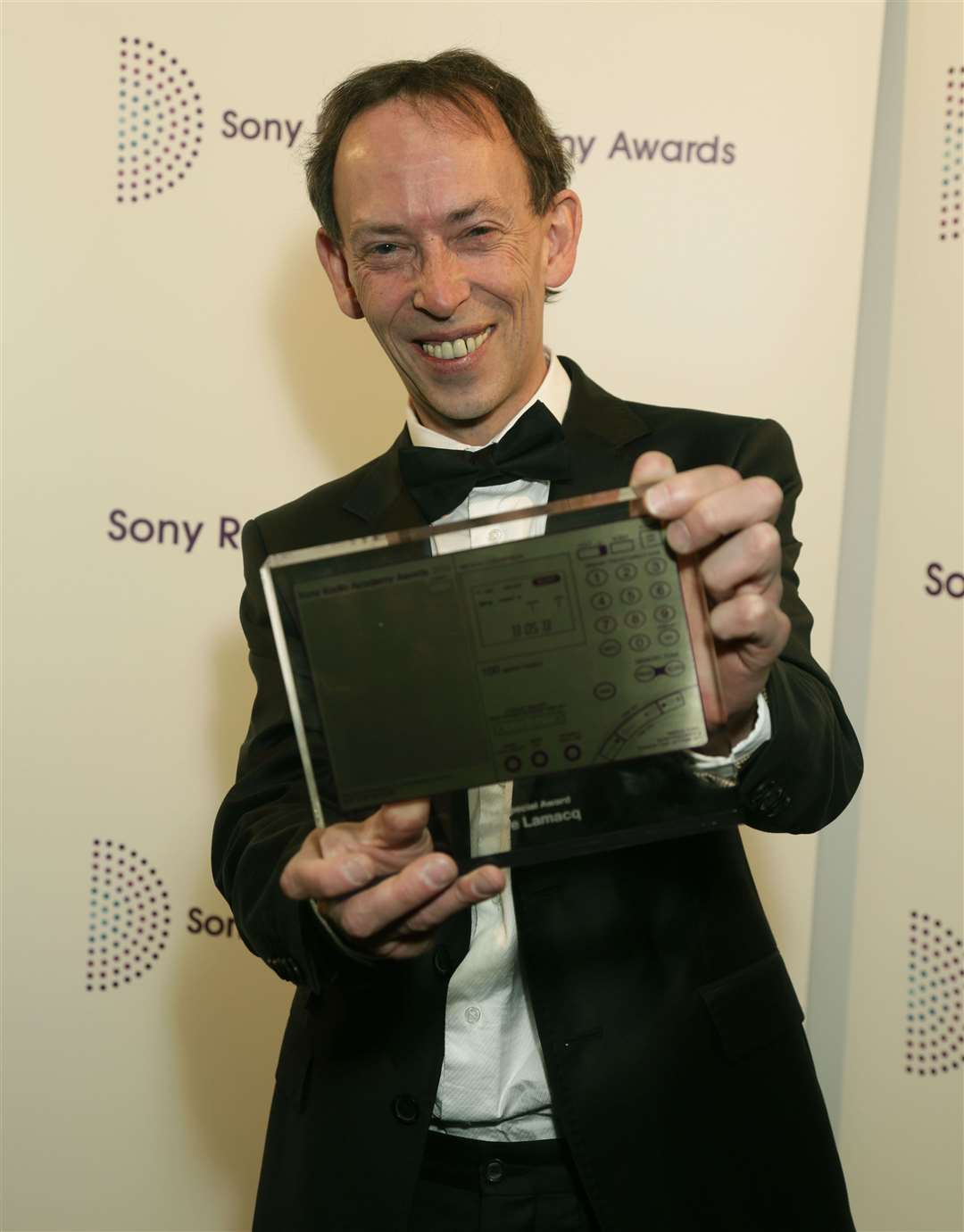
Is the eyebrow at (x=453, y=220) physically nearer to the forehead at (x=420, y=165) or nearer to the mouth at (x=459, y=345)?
the forehead at (x=420, y=165)

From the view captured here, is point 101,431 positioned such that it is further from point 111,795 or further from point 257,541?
point 257,541

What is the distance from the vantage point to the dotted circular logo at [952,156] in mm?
2359

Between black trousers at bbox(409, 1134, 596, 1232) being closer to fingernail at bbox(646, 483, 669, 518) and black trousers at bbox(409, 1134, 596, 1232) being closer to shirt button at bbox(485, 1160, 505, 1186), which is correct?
shirt button at bbox(485, 1160, 505, 1186)

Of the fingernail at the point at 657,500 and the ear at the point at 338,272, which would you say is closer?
the fingernail at the point at 657,500

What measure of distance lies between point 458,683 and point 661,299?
4.53ft

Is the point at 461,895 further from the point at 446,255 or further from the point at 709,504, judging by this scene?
the point at 446,255

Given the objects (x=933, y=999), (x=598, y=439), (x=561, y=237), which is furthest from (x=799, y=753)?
(x=933, y=999)

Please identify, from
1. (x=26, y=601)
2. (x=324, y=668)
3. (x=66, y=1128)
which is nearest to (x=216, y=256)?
(x=26, y=601)

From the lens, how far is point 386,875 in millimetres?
1235

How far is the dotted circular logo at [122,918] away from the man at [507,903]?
0.98 m

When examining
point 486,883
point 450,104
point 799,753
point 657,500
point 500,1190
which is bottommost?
point 500,1190

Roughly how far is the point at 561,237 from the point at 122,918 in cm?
148

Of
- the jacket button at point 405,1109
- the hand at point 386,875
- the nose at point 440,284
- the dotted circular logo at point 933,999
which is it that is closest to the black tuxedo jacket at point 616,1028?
the jacket button at point 405,1109

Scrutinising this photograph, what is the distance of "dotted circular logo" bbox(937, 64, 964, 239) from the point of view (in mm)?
2359
